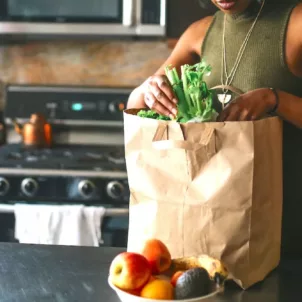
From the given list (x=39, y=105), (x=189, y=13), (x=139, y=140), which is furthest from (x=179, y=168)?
(x=39, y=105)

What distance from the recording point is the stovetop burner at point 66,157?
2.25 meters

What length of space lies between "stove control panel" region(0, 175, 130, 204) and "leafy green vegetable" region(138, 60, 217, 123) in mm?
1068

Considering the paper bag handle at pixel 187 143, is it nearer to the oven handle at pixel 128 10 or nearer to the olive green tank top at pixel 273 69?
the olive green tank top at pixel 273 69

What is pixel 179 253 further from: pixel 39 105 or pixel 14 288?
pixel 39 105

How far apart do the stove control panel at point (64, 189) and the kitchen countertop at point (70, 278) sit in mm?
825

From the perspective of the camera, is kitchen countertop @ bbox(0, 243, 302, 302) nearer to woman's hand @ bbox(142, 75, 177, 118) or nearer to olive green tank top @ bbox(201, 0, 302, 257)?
olive green tank top @ bbox(201, 0, 302, 257)

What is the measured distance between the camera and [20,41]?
2.70 m

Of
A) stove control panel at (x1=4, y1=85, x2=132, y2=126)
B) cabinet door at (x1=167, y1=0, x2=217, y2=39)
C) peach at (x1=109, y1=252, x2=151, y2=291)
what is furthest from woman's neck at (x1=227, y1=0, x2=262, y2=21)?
stove control panel at (x1=4, y1=85, x2=132, y2=126)

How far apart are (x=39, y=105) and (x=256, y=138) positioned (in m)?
1.75

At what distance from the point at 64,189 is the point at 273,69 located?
1.09 m

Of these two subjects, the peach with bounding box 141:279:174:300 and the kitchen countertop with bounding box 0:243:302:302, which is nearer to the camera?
the peach with bounding box 141:279:174:300

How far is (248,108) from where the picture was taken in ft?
3.81

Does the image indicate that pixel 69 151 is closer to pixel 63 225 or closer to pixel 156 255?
pixel 63 225

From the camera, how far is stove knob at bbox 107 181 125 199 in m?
2.21
